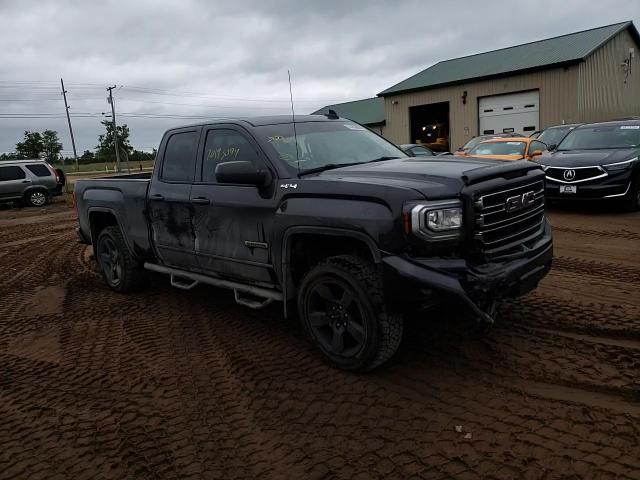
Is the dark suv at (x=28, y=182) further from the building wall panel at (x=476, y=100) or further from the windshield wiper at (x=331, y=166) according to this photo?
the building wall panel at (x=476, y=100)

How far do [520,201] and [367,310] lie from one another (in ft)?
4.49

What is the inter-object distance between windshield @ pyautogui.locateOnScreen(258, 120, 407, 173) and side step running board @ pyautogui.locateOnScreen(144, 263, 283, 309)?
3.39ft

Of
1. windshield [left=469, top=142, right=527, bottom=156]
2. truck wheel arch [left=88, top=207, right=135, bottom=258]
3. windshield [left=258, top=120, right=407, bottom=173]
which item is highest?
windshield [left=258, top=120, right=407, bottom=173]

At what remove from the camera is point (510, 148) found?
40.9ft

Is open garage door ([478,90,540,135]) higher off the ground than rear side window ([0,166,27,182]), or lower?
higher

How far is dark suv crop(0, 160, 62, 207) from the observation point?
18422 millimetres

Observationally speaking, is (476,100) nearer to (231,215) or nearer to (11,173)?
(11,173)

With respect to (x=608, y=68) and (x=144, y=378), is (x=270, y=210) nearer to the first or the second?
(x=144, y=378)

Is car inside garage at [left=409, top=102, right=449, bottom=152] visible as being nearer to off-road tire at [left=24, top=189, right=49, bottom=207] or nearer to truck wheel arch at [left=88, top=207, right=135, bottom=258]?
off-road tire at [left=24, top=189, right=49, bottom=207]

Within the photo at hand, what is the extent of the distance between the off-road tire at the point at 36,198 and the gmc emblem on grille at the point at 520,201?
19.6 m

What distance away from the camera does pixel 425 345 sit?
3.95 m

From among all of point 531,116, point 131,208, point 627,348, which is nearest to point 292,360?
point 627,348

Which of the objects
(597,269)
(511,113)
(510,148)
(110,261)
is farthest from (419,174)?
(511,113)

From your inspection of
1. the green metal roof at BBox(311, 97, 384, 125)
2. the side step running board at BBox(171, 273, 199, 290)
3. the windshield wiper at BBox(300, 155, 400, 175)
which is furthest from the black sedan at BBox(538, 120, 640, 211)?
the green metal roof at BBox(311, 97, 384, 125)
